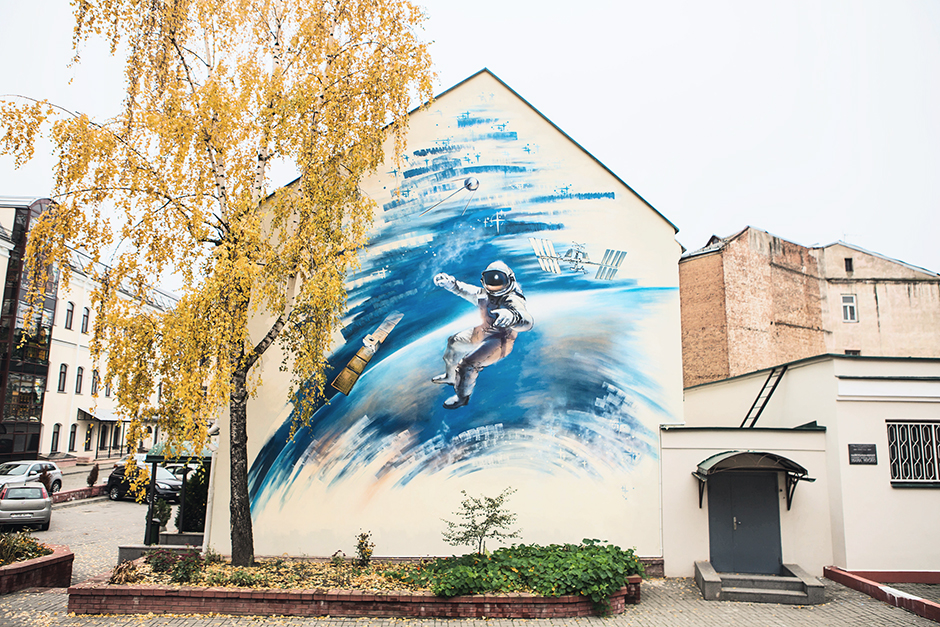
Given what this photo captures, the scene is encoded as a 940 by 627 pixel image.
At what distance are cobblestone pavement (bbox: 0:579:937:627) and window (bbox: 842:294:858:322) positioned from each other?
848 inches

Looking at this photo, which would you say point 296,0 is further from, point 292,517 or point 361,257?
point 292,517

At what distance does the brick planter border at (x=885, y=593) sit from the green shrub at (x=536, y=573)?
13.9ft

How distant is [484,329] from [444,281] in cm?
131

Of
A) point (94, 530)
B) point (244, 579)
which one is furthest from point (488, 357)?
point (94, 530)

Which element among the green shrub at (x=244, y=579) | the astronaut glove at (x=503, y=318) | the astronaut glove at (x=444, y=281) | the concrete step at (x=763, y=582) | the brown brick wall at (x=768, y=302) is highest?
the brown brick wall at (x=768, y=302)

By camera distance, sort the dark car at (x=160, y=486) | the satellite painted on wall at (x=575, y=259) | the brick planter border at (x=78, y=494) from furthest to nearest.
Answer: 1. the brick planter border at (x=78, y=494)
2. the dark car at (x=160, y=486)
3. the satellite painted on wall at (x=575, y=259)

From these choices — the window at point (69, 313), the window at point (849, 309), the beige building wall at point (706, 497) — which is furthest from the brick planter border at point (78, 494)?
the window at point (849, 309)

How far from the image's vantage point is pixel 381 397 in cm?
1228

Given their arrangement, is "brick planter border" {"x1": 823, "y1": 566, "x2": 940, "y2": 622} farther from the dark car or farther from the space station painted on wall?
the dark car

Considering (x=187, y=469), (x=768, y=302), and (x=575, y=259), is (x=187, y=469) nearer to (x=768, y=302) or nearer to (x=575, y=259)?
(x=575, y=259)

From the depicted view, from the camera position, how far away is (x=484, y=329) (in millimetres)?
12625

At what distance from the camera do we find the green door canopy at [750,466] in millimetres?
11477

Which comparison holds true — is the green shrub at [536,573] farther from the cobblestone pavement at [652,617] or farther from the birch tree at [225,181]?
the birch tree at [225,181]

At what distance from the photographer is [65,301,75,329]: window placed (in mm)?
35031
